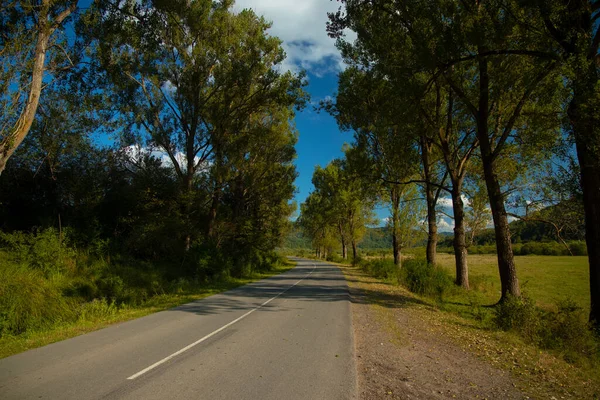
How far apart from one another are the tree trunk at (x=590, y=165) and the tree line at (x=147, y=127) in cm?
1451

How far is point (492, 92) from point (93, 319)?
15.8 meters

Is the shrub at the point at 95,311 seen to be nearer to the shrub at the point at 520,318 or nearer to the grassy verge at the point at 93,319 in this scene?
the grassy verge at the point at 93,319

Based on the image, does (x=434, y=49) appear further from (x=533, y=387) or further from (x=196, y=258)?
(x=196, y=258)

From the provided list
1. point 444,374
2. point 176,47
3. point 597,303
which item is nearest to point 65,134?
point 176,47

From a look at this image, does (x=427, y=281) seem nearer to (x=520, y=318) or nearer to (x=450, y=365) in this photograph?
(x=520, y=318)

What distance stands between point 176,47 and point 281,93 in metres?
6.68

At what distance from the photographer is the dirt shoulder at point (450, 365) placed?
16.4ft

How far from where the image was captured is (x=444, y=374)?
5.66 m

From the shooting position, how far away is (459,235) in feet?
53.0

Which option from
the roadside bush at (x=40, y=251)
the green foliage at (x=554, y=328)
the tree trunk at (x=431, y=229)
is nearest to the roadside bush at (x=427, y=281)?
the tree trunk at (x=431, y=229)

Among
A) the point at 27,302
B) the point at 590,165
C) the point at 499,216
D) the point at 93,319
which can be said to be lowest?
the point at 93,319

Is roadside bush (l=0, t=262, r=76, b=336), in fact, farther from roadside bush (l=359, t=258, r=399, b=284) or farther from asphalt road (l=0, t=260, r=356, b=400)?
roadside bush (l=359, t=258, r=399, b=284)

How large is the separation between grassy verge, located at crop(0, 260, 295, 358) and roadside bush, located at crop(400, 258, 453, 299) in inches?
417

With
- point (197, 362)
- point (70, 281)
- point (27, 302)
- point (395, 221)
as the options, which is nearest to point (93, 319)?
point (27, 302)
